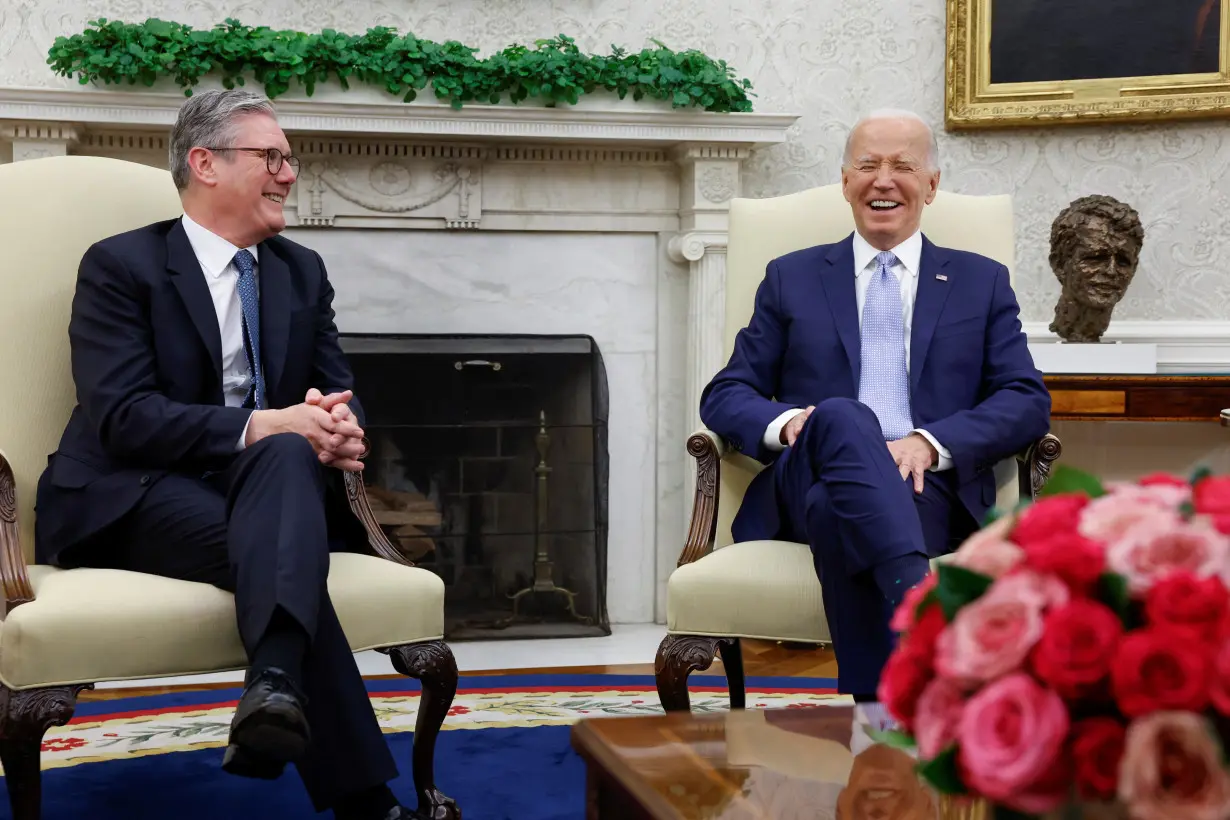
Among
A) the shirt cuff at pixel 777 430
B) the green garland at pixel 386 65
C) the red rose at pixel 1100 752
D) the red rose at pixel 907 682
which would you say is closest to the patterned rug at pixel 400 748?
the shirt cuff at pixel 777 430

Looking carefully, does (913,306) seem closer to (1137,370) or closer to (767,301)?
(767,301)

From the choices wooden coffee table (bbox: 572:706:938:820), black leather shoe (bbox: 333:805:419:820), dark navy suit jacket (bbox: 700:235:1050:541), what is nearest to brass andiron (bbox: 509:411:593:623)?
dark navy suit jacket (bbox: 700:235:1050:541)

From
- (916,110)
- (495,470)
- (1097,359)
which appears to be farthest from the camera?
(916,110)

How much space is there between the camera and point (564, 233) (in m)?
4.16

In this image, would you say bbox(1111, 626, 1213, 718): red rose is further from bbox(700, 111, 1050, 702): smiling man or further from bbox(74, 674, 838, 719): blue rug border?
bbox(74, 674, 838, 719): blue rug border

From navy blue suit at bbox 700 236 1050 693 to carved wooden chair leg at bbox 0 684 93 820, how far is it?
119cm

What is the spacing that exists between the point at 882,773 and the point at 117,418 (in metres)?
1.42

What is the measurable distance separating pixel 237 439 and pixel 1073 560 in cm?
167

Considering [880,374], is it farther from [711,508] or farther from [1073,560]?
[1073,560]

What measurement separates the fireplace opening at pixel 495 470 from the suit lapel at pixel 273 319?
153cm

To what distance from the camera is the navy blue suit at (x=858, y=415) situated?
2.06 meters

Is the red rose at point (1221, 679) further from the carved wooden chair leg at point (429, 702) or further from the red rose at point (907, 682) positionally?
the carved wooden chair leg at point (429, 702)

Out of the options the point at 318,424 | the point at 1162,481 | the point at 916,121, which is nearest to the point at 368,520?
the point at 318,424

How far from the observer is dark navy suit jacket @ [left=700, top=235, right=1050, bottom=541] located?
2.43 metres
